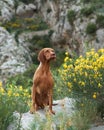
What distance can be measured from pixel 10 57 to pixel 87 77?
1694cm

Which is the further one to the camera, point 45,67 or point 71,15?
point 71,15

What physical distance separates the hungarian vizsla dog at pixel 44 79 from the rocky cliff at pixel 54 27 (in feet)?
48.7

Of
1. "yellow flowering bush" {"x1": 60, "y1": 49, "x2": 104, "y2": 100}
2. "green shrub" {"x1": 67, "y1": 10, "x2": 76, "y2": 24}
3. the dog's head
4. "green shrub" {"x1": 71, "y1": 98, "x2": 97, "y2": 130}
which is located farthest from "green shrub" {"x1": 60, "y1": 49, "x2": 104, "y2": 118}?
"green shrub" {"x1": 67, "y1": 10, "x2": 76, "y2": 24}

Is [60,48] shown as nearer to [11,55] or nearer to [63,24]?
[63,24]

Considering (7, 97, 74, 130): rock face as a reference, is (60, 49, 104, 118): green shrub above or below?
above

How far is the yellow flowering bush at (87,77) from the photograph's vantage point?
8422 millimetres

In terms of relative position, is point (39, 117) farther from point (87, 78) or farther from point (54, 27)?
point (54, 27)

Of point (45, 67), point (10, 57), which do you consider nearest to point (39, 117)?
point (45, 67)

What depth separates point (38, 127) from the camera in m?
6.82

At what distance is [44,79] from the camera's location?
8.18 metres

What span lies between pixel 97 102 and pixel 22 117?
4.98 ft

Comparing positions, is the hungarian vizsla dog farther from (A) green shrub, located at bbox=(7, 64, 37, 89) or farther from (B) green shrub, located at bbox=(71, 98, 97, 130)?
(A) green shrub, located at bbox=(7, 64, 37, 89)

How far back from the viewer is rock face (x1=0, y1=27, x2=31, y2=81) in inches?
930

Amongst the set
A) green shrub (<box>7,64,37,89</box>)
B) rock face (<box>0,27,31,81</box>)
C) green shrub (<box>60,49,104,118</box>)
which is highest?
green shrub (<box>60,49,104,118</box>)
